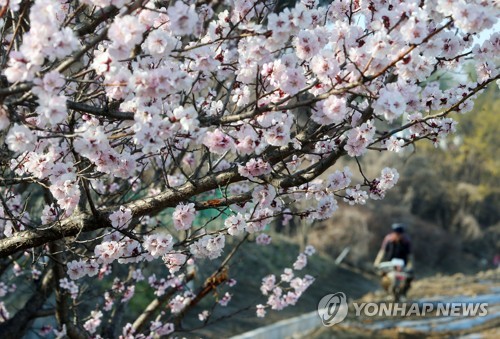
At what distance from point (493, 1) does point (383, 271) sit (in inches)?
Result: 452

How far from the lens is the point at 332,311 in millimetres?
12352

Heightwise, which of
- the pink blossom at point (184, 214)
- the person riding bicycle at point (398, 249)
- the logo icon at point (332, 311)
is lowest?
the pink blossom at point (184, 214)

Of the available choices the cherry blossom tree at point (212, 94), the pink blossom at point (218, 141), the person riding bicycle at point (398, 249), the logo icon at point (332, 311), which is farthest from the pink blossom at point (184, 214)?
the person riding bicycle at point (398, 249)

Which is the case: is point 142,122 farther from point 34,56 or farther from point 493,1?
point 493,1

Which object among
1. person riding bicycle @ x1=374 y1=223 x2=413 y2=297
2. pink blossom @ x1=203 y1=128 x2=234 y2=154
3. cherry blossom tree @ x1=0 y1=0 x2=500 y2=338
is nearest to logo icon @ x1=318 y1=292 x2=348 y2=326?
person riding bicycle @ x1=374 y1=223 x2=413 y2=297

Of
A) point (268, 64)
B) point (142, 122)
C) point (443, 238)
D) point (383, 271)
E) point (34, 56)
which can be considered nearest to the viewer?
point (34, 56)

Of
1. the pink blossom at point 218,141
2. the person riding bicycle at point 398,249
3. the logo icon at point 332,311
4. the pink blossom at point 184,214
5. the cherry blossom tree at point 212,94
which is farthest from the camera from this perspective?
the person riding bicycle at point 398,249

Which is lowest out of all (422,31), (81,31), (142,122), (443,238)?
(142,122)

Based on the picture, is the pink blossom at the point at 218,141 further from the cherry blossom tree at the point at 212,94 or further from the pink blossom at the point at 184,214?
the pink blossom at the point at 184,214

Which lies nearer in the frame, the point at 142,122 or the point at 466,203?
the point at 142,122

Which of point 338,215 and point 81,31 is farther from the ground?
point 338,215

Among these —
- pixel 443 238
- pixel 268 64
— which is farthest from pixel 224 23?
pixel 443 238

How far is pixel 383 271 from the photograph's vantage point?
13875 mm

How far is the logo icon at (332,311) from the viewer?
1171 cm
